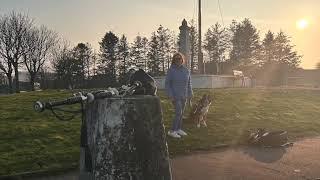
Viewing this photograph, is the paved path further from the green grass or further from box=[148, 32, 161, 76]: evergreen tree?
box=[148, 32, 161, 76]: evergreen tree

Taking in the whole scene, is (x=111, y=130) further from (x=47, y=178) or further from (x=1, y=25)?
(x=1, y=25)

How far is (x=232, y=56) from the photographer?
8138 cm

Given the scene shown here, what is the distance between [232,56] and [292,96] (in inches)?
→ 2151

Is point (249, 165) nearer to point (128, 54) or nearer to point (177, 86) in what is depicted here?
point (177, 86)

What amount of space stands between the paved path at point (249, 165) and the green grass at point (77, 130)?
26.0 inches

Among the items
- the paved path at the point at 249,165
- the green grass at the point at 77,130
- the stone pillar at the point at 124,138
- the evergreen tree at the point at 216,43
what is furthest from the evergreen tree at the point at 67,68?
the stone pillar at the point at 124,138

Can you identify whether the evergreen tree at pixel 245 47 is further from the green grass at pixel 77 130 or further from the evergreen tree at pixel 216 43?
the green grass at pixel 77 130

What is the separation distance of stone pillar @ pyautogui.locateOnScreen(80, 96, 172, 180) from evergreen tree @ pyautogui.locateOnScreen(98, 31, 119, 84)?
66.8 metres

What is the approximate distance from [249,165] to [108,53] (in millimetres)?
65478

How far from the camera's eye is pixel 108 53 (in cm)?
7375

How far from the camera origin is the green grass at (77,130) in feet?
30.0

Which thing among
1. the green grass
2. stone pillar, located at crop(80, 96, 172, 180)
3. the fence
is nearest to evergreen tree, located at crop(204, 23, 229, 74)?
the fence

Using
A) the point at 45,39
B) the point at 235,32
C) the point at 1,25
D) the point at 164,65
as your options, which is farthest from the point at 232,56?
the point at 1,25

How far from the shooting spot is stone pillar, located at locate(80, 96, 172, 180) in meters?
4.70
